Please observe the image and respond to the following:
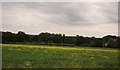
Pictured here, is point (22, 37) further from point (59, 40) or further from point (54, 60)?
point (54, 60)

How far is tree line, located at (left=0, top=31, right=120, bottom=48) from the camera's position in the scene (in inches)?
2926

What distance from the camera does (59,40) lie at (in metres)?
88.8

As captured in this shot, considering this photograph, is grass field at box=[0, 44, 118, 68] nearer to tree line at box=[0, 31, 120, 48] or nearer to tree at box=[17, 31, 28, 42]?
tree line at box=[0, 31, 120, 48]

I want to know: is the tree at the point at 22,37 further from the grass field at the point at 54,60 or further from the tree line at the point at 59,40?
the grass field at the point at 54,60

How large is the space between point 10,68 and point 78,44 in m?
66.1

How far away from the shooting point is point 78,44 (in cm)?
8162

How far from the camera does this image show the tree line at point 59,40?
74312 mm

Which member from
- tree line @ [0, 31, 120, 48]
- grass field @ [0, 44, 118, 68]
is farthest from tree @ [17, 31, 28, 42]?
grass field @ [0, 44, 118, 68]

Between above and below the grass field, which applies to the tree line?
above

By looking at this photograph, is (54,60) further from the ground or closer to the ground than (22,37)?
closer to the ground

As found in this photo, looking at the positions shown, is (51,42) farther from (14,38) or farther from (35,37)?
(14,38)

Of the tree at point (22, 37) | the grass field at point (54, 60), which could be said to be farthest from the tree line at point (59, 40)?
the grass field at point (54, 60)

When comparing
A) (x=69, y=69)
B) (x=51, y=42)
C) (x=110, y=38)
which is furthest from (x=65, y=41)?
(x=69, y=69)

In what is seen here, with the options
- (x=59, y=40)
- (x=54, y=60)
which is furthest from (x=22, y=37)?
(x=54, y=60)
